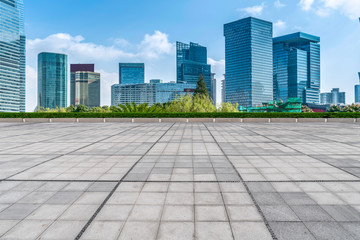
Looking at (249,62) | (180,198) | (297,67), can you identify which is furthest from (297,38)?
(180,198)

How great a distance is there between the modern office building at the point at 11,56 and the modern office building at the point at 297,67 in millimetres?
207669

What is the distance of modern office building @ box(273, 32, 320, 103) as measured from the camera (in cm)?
16900

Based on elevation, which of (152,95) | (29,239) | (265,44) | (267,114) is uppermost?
(265,44)

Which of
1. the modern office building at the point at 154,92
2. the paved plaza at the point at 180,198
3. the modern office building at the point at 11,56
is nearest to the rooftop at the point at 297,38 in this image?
the modern office building at the point at 154,92

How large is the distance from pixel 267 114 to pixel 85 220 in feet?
90.7

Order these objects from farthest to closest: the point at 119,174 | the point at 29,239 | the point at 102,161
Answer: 1. the point at 102,161
2. the point at 119,174
3. the point at 29,239

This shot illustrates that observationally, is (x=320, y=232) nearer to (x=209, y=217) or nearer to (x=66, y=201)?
(x=209, y=217)

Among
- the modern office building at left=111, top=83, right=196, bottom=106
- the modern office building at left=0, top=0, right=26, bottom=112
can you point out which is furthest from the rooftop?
the modern office building at left=0, top=0, right=26, bottom=112

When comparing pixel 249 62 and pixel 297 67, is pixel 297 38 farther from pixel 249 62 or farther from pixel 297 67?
pixel 249 62

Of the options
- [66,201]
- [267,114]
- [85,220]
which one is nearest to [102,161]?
[66,201]

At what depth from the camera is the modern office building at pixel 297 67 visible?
169 meters

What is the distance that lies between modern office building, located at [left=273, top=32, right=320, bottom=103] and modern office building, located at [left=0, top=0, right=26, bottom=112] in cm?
20767

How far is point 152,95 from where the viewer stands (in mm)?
193125

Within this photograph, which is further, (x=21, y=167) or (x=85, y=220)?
(x=21, y=167)
